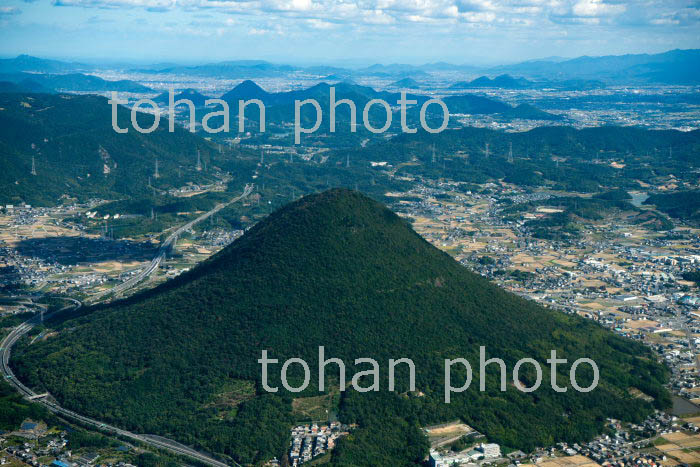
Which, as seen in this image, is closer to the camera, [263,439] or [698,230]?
[263,439]

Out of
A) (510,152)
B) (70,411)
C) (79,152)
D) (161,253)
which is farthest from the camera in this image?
(510,152)

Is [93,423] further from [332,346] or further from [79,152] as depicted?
[79,152]

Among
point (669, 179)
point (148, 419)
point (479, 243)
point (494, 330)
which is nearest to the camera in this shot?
point (148, 419)

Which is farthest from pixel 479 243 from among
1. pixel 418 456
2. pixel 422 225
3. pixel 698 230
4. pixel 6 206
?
pixel 6 206

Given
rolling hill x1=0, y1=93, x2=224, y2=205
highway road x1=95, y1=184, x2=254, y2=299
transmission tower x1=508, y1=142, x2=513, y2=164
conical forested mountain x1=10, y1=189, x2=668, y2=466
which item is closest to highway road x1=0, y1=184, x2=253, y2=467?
highway road x1=95, y1=184, x2=254, y2=299

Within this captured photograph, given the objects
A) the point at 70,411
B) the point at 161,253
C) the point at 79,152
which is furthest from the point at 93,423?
the point at 79,152

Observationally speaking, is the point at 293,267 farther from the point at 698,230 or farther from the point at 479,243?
the point at 698,230

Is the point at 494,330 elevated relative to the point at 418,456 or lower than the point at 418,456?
elevated
